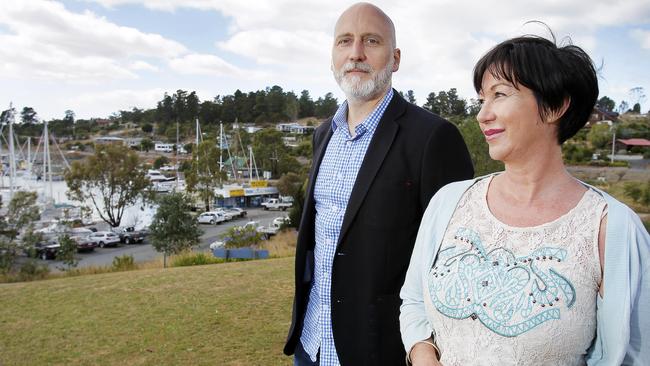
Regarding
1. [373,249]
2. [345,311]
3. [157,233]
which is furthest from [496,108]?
[157,233]

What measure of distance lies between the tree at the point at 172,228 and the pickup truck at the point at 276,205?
17.8m

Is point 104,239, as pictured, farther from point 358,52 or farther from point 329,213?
point 358,52

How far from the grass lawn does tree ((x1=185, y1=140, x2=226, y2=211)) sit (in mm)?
26174

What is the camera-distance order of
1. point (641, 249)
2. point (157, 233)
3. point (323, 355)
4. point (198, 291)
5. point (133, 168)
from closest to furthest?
point (641, 249), point (323, 355), point (198, 291), point (157, 233), point (133, 168)

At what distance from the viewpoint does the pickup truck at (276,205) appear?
35.4m

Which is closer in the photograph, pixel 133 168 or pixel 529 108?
pixel 529 108

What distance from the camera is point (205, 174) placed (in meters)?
34.7

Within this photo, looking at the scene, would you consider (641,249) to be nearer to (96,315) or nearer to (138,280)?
(96,315)

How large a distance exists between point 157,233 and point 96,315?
11.3 meters

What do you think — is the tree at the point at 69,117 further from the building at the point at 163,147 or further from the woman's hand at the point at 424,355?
the woman's hand at the point at 424,355

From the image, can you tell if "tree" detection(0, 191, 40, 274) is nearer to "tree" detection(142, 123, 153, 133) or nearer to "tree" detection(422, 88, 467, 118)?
"tree" detection(422, 88, 467, 118)

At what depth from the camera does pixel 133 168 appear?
31.7 m

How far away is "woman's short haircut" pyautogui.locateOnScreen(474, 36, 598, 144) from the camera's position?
1.26 metres

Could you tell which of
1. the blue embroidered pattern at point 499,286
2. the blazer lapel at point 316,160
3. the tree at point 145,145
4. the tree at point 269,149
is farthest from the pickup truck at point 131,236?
the tree at point 145,145
